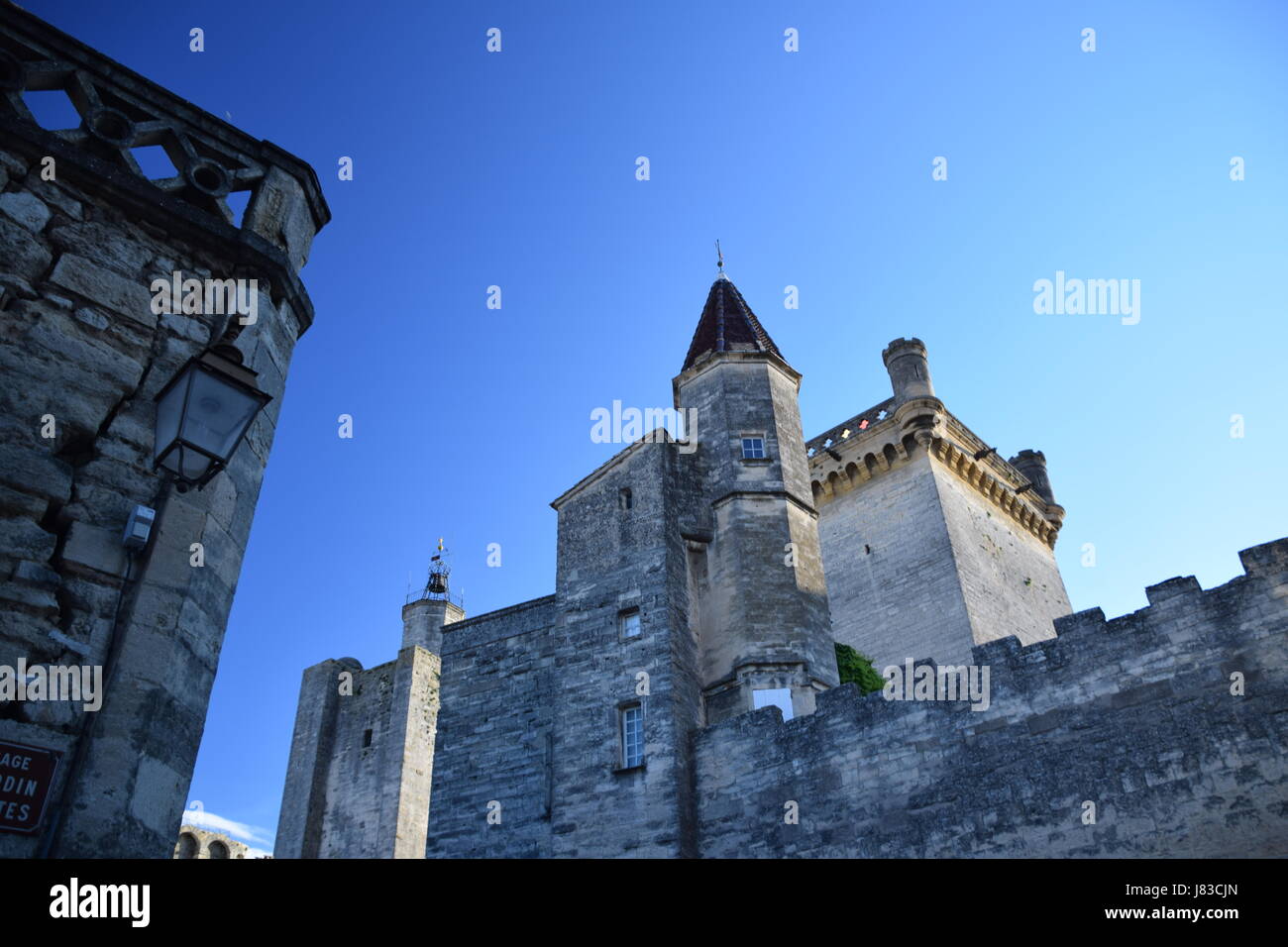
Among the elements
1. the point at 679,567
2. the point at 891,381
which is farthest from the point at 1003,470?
the point at 679,567

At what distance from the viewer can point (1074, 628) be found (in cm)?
1191

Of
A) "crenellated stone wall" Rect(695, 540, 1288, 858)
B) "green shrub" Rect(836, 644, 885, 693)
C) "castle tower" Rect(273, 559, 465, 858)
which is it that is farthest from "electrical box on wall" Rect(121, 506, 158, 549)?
"castle tower" Rect(273, 559, 465, 858)

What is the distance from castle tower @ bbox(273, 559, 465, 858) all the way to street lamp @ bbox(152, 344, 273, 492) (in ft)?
71.2

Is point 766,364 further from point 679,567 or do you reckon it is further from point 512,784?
point 512,784

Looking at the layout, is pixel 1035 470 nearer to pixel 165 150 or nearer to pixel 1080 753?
pixel 1080 753

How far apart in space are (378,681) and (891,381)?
1735 centimetres

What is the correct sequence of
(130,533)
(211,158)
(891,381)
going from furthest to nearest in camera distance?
(891,381), (211,158), (130,533)

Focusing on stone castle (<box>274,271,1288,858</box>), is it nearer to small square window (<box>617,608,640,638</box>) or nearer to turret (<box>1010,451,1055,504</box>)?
small square window (<box>617,608,640,638</box>)

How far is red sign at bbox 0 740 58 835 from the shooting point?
3711mm

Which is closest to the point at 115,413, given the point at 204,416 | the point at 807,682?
the point at 204,416

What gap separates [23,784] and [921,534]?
22.6 m

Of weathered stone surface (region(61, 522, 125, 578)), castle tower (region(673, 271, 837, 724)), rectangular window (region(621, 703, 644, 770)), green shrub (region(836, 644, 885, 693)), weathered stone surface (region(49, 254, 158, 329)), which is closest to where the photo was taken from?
weathered stone surface (region(61, 522, 125, 578))

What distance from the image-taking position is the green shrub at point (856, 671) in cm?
1784

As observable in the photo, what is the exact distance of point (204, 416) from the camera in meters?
4.48
